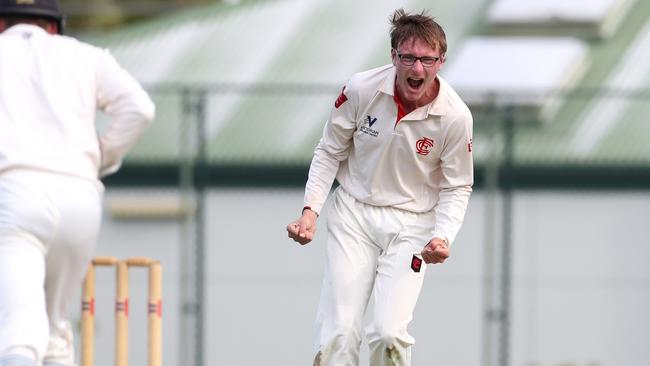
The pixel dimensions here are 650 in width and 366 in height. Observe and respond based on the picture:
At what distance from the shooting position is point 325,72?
9.86m

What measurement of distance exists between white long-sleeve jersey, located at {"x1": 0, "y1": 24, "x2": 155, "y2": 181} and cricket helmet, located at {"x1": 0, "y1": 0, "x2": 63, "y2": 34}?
0.06m

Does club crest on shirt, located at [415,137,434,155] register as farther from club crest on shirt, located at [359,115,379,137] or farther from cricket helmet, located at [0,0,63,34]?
cricket helmet, located at [0,0,63,34]

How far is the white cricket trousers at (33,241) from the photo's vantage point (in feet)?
15.0

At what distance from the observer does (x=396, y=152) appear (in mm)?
5270

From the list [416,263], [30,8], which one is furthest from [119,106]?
[416,263]

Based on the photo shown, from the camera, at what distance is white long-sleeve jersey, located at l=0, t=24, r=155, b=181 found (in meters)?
4.68

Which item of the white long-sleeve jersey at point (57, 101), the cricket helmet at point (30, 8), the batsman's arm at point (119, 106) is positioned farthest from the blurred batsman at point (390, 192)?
the cricket helmet at point (30, 8)

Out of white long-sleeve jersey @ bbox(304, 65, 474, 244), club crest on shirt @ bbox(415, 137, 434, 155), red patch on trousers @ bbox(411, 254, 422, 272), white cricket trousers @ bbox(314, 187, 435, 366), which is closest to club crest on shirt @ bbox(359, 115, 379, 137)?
white long-sleeve jersey @ bbox(304, 65, 474, 244)

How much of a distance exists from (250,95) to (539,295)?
2.23 metres

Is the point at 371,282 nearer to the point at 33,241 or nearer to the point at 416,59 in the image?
the point at 416,59

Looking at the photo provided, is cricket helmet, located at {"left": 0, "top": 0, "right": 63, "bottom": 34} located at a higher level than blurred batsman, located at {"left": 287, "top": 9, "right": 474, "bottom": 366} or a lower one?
higher

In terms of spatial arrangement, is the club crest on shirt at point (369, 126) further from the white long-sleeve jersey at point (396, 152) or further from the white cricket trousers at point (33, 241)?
the white cricket trousers at point (33, 241)

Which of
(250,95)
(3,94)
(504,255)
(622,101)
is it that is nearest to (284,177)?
(250,95)

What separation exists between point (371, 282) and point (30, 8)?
1539 millimetres
